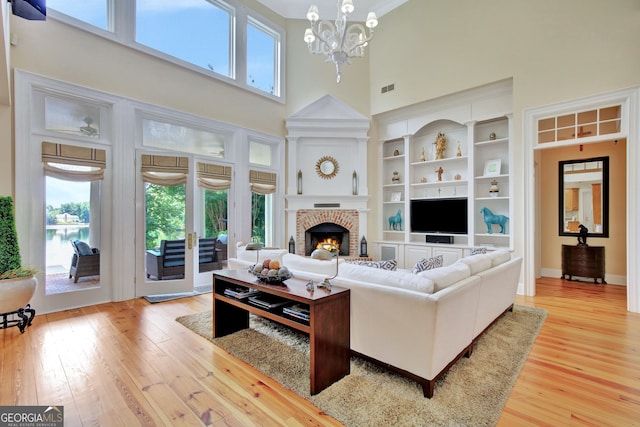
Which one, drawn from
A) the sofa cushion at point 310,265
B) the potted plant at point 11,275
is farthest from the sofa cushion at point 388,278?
the potted plant at point 11,275

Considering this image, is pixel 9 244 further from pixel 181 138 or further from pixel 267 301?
pixel 267 301

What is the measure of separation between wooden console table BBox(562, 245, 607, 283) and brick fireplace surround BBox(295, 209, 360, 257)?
4.06m

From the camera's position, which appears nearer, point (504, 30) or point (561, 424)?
point (561, 424)

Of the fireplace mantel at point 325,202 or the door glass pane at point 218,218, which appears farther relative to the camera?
the fireplace mantel at point 325,202

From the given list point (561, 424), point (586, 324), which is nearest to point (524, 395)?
point (561, 424)

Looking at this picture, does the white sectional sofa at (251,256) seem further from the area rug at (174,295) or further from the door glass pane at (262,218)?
the door glass pane at (262,218)

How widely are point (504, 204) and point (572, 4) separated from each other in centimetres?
321

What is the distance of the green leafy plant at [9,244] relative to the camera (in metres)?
3.15

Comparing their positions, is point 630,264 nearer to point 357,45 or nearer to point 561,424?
point 561,424

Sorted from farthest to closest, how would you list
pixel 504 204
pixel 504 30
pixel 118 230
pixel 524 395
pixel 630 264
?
pixel 504 204 → pixel 504 30 → pixel 118 230 → pixel 630 264 → pixel 524 395

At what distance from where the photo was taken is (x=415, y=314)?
2.09m

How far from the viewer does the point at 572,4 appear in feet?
14.4

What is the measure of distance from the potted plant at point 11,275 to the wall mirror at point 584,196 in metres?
8.45

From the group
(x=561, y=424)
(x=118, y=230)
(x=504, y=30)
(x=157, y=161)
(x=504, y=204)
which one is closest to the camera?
(x=561, y=424)
